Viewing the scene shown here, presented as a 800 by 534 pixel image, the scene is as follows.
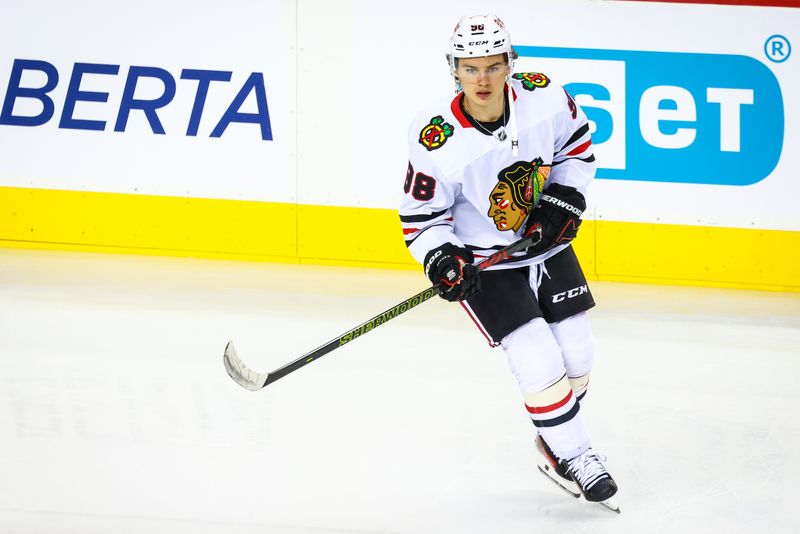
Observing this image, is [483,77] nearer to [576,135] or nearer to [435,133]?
[435,133]

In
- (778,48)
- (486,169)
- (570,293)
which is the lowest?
(570,293)

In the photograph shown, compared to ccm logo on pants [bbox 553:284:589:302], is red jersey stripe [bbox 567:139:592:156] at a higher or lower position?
higher

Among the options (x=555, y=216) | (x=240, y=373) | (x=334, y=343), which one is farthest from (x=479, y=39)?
(x=240, y=373)

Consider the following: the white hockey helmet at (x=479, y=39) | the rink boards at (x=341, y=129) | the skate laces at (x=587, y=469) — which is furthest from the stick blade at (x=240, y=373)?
the rink boards at (x=341, y=129)

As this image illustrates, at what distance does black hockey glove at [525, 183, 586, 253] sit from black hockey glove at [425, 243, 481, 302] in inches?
8.3

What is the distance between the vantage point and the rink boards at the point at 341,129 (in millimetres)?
4961

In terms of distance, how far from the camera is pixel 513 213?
2.88m

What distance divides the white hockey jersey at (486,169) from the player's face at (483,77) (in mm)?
72

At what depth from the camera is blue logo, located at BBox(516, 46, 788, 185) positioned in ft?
16.2

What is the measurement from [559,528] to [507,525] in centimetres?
13

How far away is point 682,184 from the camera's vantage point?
16.5ft

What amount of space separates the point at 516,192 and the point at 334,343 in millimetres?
608

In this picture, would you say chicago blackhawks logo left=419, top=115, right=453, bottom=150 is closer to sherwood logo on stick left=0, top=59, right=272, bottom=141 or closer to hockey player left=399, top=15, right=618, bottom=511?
hockey player left=399, top=15, right=618, bottom=511

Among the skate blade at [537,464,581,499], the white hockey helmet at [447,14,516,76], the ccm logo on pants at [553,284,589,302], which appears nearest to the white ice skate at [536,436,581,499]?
the skate blade at [537,464,581,499]
